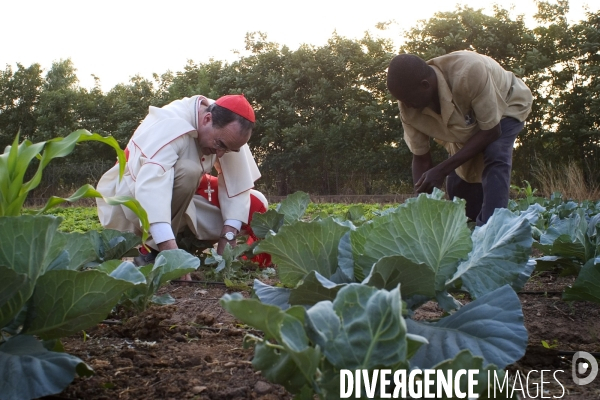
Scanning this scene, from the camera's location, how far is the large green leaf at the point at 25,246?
1051mm

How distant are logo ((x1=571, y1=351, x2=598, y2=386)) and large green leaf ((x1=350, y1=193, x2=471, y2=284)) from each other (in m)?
0.43

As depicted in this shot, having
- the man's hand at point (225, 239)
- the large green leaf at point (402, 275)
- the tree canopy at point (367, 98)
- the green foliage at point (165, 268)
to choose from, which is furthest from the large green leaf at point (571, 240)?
the tree canopy at point (367, 98)

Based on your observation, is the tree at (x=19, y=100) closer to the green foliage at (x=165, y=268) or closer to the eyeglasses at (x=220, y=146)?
the eyeglasses at (x=220, y=146)

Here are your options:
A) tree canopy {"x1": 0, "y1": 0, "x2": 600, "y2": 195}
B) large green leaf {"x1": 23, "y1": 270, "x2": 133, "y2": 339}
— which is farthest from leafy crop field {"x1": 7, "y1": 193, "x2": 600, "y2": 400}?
tree canopy {"x1": 0, "y1": 0, "x2": 600, "y2": 195}

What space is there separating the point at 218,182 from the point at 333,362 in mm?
2888

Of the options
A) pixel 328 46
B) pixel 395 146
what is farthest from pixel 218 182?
pixel 328 46

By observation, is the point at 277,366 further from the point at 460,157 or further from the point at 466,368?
the point at 460,157

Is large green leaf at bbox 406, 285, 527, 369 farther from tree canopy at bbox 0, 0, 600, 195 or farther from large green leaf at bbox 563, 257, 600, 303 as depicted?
tree canopy at bbox 0, 0, 600, 195

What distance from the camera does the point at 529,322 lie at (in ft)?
6.49

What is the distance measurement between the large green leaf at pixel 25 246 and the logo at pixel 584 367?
1255 mm

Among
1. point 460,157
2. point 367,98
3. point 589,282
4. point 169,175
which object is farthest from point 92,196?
point 367,98

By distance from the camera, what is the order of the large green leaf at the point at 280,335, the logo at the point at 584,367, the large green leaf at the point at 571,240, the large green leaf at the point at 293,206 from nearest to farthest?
the large green leaf at the point at 280,335, the logo at the point at 584,367, the large green leaf at the point at 571,240, the large green leaf at the point at 293,206

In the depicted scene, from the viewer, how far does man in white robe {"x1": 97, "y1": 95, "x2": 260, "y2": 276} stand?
294 cm

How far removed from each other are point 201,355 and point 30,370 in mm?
561
